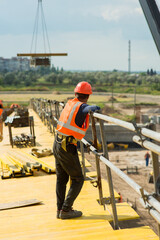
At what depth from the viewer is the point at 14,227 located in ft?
12.0

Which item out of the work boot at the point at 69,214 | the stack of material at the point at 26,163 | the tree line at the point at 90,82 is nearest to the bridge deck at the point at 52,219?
the work boot at the point at 69,214

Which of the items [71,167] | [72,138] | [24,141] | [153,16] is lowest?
[24,141]

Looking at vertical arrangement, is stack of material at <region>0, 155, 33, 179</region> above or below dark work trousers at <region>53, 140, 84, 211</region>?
below

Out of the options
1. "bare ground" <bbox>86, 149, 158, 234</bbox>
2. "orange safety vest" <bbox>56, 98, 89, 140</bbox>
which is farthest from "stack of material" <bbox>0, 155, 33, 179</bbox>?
"bare ground" <bbox>86, 149, 158, 234</bbox>

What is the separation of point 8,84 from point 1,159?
118m

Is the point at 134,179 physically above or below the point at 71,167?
A: below

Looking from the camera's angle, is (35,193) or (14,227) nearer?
(14,227)

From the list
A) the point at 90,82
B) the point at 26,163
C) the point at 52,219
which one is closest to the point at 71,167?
the point at 52,219

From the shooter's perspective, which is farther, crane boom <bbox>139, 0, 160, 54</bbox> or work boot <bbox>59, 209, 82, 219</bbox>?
work boot <bbox>59, 209, 82, 219</bbox>

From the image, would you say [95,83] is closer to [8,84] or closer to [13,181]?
[8,84]

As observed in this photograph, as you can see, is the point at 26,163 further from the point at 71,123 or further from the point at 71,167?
the point at 71,123

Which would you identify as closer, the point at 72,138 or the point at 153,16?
the point at 153,16

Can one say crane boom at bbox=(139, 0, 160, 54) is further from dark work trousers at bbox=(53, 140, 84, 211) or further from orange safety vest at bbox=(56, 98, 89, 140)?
dark work trousers at bbox=(53, 140, 84, 211)

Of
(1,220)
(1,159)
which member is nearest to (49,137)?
(1,159)
